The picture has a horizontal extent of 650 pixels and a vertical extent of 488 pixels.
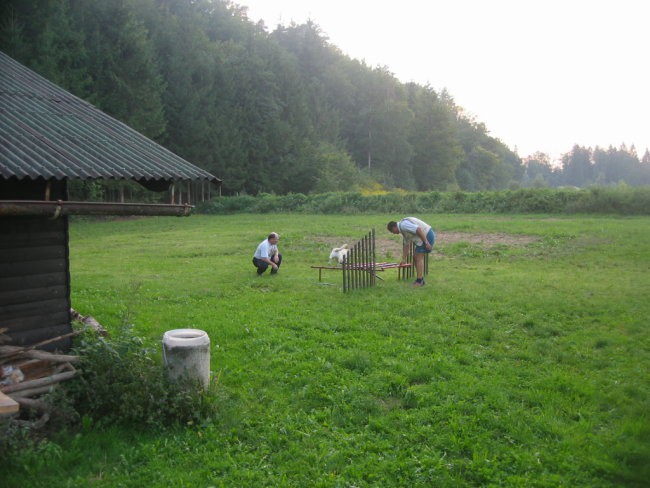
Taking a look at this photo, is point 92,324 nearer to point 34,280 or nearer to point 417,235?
point 34,280

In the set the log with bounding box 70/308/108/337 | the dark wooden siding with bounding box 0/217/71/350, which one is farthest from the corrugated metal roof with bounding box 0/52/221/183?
the log with bounding box 70/308/108/337

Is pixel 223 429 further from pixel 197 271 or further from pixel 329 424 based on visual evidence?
pixel 197 271

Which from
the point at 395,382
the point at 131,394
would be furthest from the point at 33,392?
the point at 395,382

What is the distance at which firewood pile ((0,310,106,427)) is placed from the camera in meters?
5.35

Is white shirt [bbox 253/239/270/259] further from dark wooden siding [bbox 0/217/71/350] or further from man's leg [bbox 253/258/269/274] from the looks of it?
dark wooden siding [bbox 0/217/71/350]

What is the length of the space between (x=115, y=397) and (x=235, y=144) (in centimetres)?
4519

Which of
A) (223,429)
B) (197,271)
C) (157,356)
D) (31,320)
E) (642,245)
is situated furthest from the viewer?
(642,245)

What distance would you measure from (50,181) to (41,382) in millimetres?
2135

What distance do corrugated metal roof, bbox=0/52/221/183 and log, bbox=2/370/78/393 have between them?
217 centimetres

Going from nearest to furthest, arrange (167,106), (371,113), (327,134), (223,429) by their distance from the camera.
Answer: (223,429) → (167,106) → (327,134) → (371,113)

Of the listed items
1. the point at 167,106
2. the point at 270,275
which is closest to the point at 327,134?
the point at 167,106

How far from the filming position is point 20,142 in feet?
18.6

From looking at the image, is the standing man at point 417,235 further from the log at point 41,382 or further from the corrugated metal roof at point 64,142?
the log at point 41,382

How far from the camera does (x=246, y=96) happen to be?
175ft
